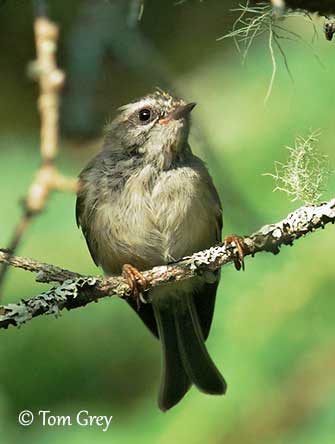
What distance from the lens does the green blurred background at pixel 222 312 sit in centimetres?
242

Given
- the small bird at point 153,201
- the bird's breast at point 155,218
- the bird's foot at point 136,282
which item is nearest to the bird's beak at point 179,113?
the small bird at point 153,201

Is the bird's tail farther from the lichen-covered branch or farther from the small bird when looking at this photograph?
the lichen-covered branch

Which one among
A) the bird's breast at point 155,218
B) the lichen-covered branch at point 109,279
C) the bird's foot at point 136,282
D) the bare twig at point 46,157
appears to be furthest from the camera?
the bird's breast at point 155,218

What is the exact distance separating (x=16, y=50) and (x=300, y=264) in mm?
1474

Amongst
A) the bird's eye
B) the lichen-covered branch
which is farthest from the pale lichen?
the bird's eye

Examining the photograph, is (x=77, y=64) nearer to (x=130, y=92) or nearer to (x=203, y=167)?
(x=130, y=92)

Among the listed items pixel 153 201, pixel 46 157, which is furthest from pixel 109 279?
pixel 46 157

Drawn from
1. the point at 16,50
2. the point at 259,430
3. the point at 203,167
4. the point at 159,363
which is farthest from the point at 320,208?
the point at 16,50

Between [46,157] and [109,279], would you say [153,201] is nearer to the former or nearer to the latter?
[109,279]

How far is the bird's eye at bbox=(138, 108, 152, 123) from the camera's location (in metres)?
2.38

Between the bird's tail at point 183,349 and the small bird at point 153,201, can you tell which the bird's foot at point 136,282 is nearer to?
the small bird at point 153,201

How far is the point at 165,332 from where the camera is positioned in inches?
104

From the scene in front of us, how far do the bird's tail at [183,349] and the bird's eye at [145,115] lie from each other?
535 mm

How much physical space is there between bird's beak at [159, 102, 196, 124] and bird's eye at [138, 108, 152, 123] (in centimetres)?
4
